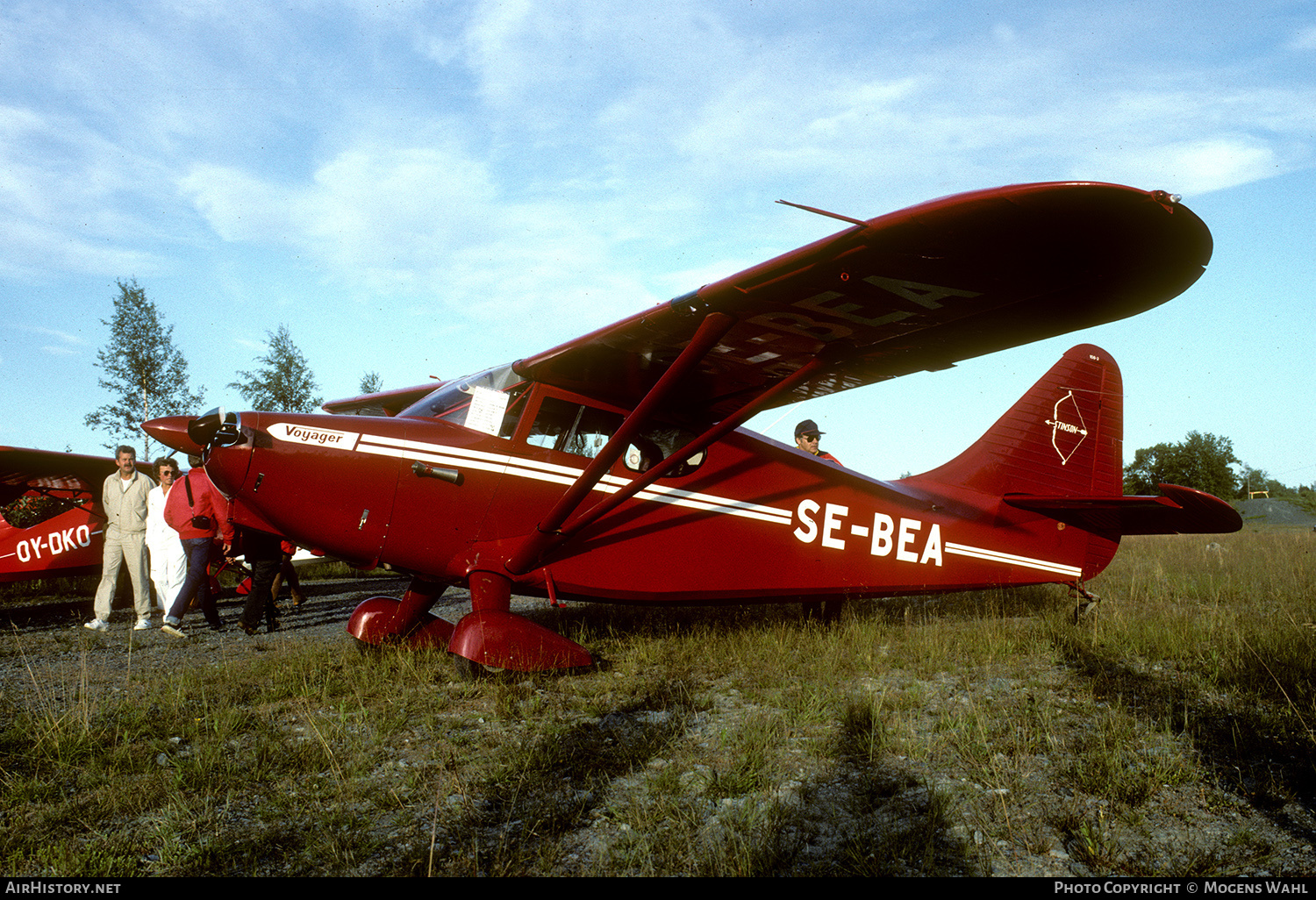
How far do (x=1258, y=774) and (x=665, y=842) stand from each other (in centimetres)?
250

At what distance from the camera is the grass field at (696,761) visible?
220cm

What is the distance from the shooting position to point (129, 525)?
285 inches

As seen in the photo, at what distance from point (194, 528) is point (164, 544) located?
3.89 feet

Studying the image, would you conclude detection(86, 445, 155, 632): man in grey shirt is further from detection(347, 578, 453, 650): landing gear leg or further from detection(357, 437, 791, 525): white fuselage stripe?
detection(357, 437, 791, 525): white fuselage stripe

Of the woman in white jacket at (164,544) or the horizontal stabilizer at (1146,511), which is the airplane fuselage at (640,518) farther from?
the woman in white jacket at (164,544)

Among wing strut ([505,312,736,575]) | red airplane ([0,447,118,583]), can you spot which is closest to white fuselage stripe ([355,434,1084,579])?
wing strut ([505,312,736,575])

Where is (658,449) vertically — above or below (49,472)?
above

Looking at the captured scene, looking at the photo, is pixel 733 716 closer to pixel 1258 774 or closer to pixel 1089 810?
pixel 1089 810

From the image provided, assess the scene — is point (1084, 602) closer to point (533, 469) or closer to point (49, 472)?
point (533, 469)

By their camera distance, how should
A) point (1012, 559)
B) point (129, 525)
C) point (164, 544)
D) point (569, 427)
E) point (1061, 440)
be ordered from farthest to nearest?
1. point (164, 544)
2. point (129, 525)
3. point (1061, 440)
4. point (1012, 559)
5. point (569, 427)

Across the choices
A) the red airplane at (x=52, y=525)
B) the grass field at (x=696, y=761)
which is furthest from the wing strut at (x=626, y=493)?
the red airplane at (x=52, y=525)

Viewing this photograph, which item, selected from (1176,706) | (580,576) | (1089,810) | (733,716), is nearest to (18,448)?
(580,576)

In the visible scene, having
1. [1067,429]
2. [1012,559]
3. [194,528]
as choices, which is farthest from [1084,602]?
[194,528]

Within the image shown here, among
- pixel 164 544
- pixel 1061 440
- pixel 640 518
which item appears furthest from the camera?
pixel 164 544
